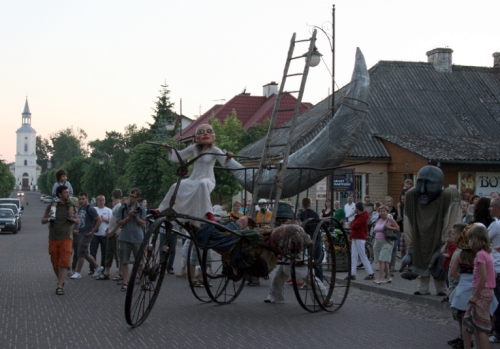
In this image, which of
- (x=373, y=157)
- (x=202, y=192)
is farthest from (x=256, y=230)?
(x=373, y=157)

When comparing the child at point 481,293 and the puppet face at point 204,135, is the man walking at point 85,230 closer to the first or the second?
the puppet face at point 204,135

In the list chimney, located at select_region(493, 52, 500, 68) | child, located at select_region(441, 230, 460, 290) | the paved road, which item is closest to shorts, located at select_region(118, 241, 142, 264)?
the paved road

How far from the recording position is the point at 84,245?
49.4 ft

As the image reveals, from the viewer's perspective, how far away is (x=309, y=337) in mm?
8531

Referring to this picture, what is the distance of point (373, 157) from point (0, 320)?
2414 cm

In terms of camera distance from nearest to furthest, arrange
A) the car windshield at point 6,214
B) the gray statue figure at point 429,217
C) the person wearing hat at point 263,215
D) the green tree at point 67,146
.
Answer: the person wearing hat at point 263,215
the gray statue figure at point 429,217
the car windshield at point 6,214
the green tree at point 67,146

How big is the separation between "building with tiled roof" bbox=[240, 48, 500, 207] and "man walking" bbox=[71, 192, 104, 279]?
584 inches

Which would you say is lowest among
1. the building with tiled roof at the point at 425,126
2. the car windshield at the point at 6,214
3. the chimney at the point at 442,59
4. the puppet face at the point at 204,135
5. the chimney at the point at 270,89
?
the car windshield at the point at 6,214

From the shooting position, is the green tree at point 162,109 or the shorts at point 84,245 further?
the green tree at point 162,109

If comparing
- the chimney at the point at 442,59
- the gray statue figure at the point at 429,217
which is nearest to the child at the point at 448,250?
the gray statue figure at the point at 429,217

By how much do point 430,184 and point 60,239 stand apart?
596 cm

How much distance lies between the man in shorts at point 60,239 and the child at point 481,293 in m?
6.98

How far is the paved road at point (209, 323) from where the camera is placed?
8.19m

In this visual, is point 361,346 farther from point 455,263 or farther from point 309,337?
point 455,263
